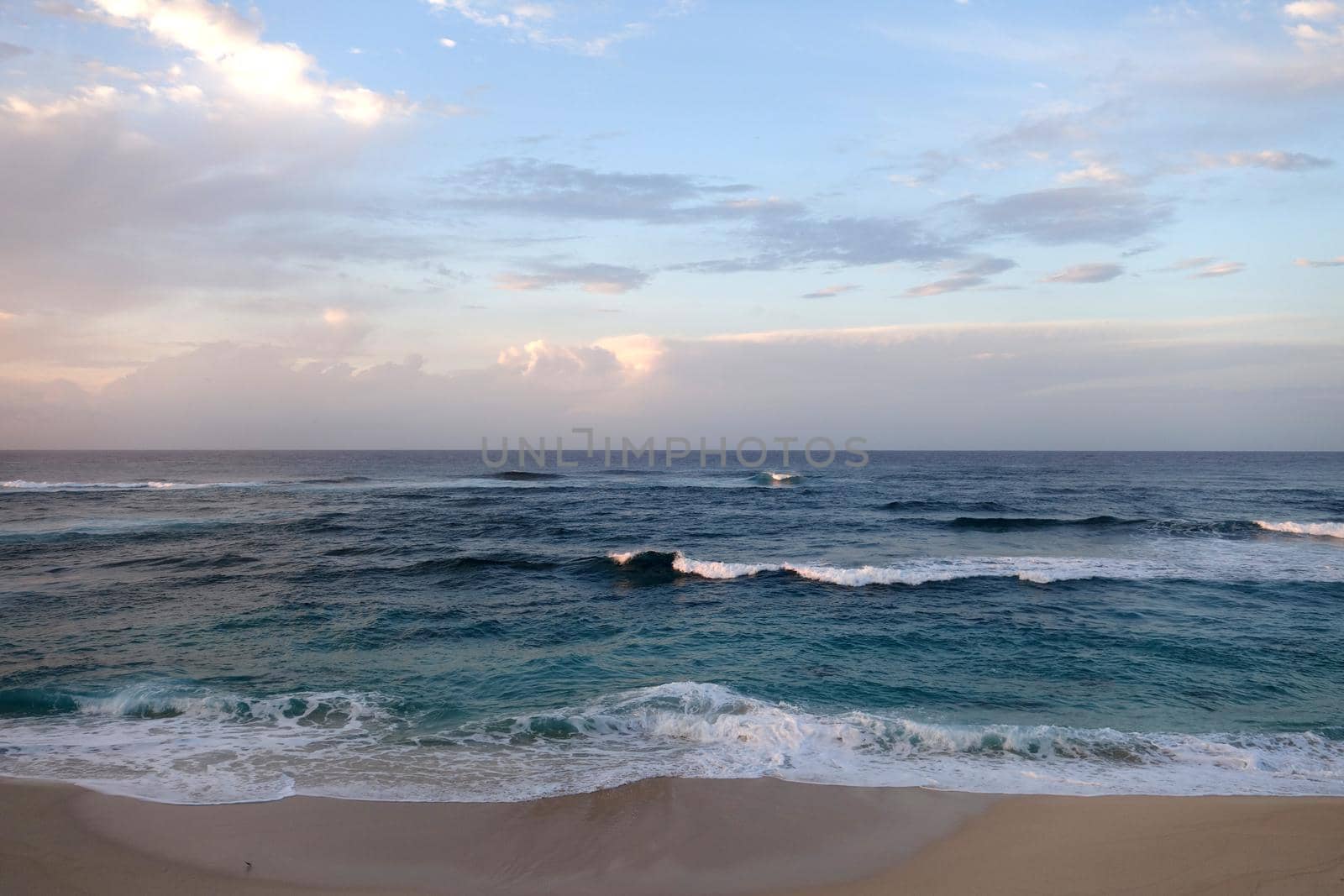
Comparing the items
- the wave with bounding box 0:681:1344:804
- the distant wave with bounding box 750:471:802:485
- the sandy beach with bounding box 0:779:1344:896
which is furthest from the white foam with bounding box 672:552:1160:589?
the distant wave with bounding box 750:471:802:485

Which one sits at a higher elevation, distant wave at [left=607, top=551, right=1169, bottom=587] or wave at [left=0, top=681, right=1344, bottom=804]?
distant wave at [left=607, top=551, right=1169, bottom=587]

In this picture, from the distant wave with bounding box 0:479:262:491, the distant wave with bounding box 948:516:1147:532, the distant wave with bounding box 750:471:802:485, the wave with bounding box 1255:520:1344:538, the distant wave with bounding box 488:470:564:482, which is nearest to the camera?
the wave with bounding box 1255:520:1344:538

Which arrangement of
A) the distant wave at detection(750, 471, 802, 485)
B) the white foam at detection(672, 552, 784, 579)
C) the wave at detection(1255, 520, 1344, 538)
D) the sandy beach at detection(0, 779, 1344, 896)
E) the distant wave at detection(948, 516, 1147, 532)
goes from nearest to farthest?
the sandy beach at detection(0, 779, 1344, 896)
the white foam at detection(672, 552, 784, 579)
the wave at detection(1255, 520, 1344, 538)
the distant wave at detection(948, 516, 1147, 532)
the distant wave at detection(750, 471, 802, 485)

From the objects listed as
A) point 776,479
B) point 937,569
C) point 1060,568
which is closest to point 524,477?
point 776,479

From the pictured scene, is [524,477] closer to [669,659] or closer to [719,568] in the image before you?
[719,568]

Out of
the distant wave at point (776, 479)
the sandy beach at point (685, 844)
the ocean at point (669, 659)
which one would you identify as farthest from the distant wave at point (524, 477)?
the sandy beach at point (685, 844)

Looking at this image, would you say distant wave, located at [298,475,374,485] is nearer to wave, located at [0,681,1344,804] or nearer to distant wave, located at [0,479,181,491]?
distant wave, located at [0,479,181,491]

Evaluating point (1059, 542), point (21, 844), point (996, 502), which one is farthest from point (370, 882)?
point (996, 502)

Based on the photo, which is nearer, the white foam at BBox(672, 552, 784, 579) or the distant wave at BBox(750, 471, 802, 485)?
the white foam at BBox(672, 552, 784, 579)
